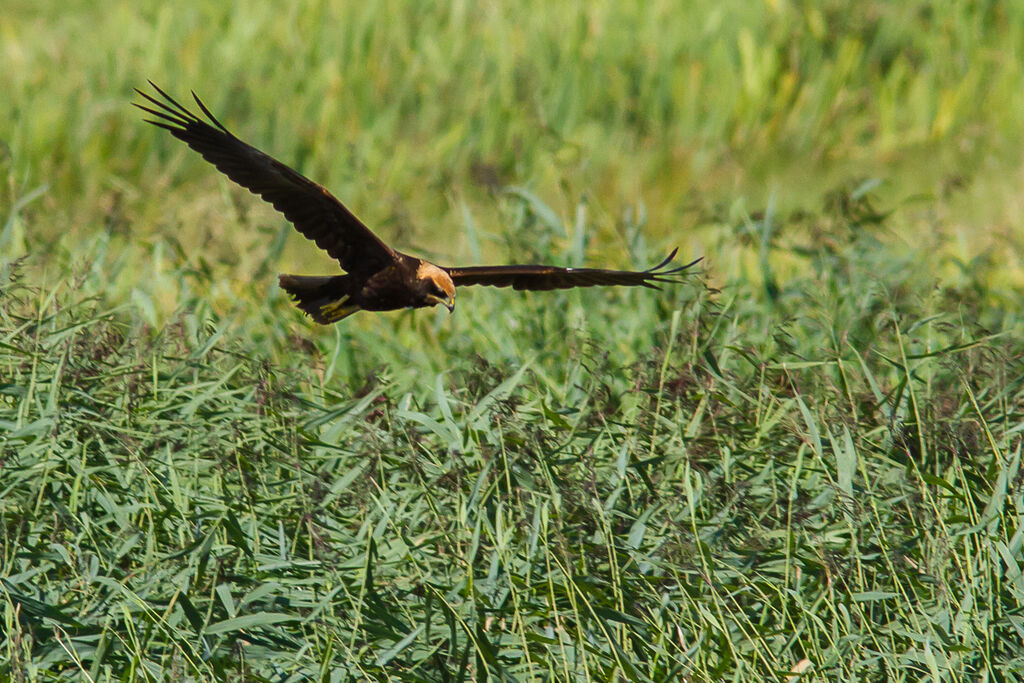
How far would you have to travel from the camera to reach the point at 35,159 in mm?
6777

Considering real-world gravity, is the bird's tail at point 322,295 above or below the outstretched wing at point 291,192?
below

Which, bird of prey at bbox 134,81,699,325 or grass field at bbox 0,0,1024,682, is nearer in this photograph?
grass field at bbox 0,0,1024,682

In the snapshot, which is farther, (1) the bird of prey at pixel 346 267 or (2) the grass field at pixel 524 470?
(1) the bird of prey at pixel 346 267

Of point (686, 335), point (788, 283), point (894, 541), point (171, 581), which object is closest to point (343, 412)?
point (171, 581)

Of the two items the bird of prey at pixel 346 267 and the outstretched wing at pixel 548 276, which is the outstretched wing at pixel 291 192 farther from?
the outstretched wing at pixel 548 276

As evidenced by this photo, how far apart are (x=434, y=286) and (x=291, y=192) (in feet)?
1.74

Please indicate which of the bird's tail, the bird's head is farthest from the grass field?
the bird's head

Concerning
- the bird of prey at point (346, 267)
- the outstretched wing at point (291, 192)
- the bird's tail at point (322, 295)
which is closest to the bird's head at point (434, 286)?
the bird of prey at point (346, 267)

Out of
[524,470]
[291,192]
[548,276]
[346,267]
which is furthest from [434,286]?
[524,470]

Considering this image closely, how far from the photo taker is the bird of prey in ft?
11.8

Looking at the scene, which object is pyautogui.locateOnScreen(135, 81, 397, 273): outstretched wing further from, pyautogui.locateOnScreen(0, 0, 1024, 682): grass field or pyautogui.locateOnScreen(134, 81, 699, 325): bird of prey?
pyautogui.locateOnScreen(0, 0, 1024, 682): grass field

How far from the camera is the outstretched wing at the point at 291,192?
3553 millimetres

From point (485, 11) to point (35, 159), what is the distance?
3094 mm

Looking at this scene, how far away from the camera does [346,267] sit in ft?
13.0
